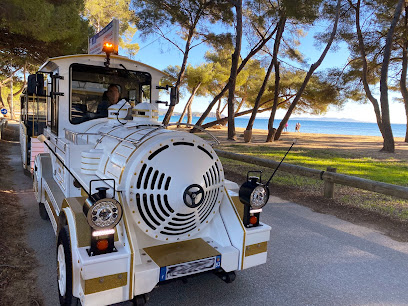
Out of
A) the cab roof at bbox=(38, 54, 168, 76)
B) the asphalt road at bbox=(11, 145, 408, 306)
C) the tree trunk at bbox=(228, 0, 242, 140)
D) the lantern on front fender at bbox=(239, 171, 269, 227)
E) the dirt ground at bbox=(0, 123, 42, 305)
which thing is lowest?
the dirt ground at bbox=(0, 123, 42, 305)

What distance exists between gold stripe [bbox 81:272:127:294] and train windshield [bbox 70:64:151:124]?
2.51 m

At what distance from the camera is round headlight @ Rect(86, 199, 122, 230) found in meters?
2.20

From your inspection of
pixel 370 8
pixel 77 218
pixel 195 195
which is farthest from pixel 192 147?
pixel 370 8

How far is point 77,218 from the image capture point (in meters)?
2.55

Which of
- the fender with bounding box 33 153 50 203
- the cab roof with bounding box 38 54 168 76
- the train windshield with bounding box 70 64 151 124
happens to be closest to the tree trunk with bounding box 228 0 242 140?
the cab roof with bounding box 38 54 168 76

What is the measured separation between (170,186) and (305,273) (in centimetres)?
197

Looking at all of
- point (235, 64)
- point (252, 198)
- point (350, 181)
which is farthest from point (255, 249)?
point (235, 64)

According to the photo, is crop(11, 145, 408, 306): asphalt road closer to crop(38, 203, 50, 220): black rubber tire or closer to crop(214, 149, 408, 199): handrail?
crop(38, 203, 50, 220): black rubber tire

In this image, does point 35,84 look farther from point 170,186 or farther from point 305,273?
point 305,273

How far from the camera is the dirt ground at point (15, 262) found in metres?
2.88

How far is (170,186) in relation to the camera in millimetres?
2680

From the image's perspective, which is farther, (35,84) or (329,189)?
(329,189)

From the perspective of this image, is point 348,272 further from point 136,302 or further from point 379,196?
point 379,196

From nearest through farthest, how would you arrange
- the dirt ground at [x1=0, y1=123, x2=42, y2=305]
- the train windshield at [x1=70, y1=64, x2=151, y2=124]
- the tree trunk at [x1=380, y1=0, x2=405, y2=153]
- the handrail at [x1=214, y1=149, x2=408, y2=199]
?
the dirt ground at [x1=0, y1=123, x2=42, y2=305] < the train windshield at [x1=70, y1=64, x2=151, y2=124] < the handrail at [x1=214, y1=149, x2=408, y2=199] < the tree trunk at [x1=380, y1=0, x2=405, y2=153]
